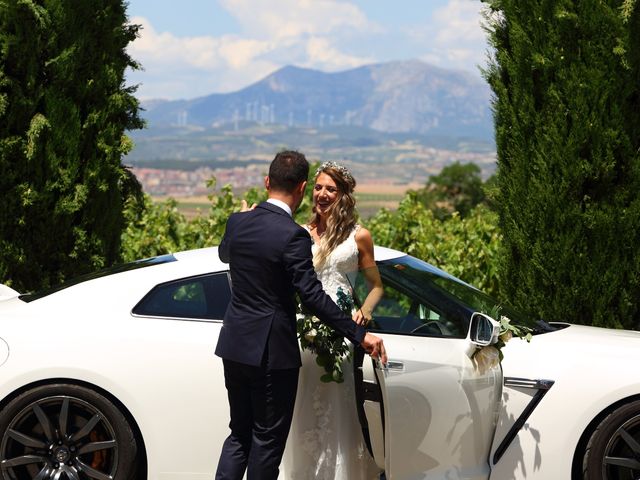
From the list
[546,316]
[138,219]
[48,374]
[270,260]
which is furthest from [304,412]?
[138,219]

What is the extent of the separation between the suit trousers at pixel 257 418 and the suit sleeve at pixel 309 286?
303 millimetres

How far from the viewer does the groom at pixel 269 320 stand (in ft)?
13.7

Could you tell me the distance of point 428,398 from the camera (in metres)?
4.65

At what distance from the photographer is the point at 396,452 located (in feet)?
15.1

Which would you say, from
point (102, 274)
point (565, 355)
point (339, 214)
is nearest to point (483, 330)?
point (565, 355)

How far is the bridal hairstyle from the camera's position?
498 cm

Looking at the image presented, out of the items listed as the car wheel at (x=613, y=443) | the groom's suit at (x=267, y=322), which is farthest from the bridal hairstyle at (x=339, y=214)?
the car wheel at (x=613, y=443)

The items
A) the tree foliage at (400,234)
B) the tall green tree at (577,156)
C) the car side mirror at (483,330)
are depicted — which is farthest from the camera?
the tree foliage at (400,234)

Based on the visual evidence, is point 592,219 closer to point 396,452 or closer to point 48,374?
point 396,452

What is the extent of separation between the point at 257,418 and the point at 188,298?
38.3 inches

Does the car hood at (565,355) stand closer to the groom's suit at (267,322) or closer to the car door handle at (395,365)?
the car door handle at (395,365)

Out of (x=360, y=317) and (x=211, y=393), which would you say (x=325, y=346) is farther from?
(x=211, y=393)

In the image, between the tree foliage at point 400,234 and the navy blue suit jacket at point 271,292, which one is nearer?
the navy blue suit jacket at point 271,292

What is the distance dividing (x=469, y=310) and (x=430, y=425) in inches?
28.0
